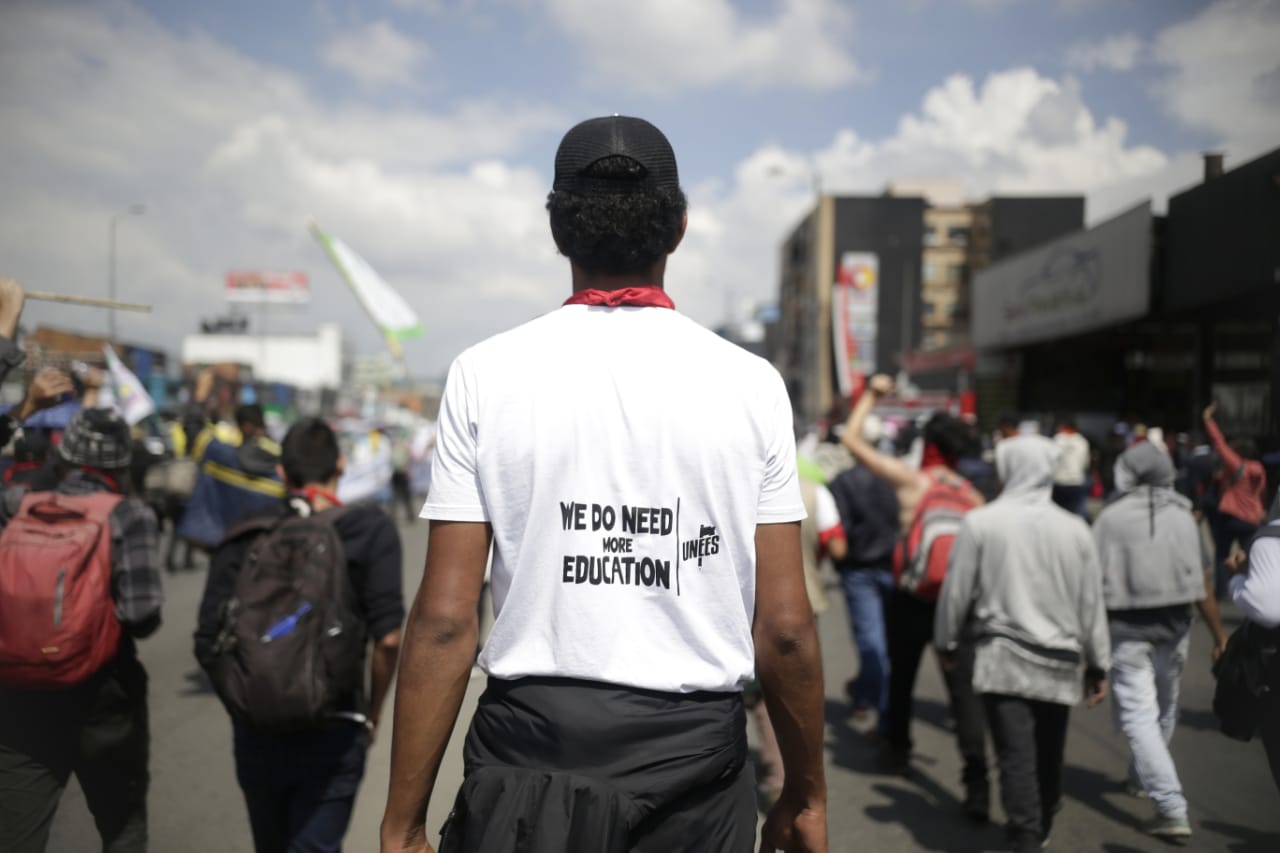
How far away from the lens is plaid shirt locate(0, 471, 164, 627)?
3.01m

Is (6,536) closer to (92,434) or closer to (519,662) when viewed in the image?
(92,434)

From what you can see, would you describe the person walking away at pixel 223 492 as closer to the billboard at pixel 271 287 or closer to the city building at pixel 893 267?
the city building at pixel 893 267

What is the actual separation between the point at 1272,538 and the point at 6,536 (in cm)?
387

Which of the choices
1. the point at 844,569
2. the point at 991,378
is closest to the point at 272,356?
the point at 991,378

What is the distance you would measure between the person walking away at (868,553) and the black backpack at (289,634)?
11.7 feet

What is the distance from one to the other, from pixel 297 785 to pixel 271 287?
106102 mm

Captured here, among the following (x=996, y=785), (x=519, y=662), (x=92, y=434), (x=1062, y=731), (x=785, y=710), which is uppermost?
(x=92, y=434)

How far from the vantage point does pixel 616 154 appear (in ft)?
5.83

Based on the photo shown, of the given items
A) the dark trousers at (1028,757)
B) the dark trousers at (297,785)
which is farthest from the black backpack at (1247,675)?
the dark trousers at (297,785)

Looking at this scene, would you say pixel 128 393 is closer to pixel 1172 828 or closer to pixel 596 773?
pixel 1172 828

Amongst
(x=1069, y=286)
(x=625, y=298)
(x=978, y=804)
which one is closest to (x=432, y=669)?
(x=625, y=298)

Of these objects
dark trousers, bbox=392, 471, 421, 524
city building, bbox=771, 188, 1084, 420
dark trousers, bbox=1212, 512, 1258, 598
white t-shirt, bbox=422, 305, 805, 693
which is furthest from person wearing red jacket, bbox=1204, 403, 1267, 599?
city building, bbox=771, 188, 1084, 420

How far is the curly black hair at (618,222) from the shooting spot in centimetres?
179

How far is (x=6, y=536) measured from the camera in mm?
2879
